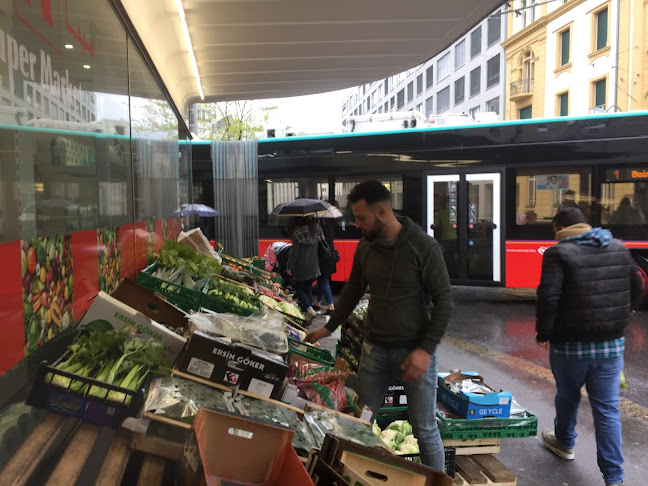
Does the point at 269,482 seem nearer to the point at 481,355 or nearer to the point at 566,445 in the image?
the point at 566,445

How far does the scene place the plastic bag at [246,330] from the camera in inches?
126

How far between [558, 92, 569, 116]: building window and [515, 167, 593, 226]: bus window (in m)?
22.9

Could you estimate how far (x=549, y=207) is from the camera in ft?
34.0

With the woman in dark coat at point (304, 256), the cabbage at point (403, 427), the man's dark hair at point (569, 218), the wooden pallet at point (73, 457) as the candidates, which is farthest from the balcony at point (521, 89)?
the wooden pallet at point (73, 457)

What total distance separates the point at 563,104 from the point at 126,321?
32682 mm

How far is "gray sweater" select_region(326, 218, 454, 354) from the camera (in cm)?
325

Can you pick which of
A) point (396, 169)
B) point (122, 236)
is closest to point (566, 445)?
point (122, 236)

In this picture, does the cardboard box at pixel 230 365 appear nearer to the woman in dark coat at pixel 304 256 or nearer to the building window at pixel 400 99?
the woman in dark coat at pixel 304 256

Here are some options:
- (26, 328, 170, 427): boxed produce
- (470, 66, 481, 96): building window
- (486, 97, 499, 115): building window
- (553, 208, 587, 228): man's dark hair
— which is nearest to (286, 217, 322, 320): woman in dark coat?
(553, 208, 587, 228): man's dark hair

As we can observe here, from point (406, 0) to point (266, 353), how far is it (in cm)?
397

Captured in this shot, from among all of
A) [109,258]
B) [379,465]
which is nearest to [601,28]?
[109,258]

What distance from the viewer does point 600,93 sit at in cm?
2739

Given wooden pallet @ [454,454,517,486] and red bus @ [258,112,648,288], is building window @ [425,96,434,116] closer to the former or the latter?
red bus @ [258,112,648,288]

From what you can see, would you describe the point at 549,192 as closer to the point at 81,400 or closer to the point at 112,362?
the point at 112,362
